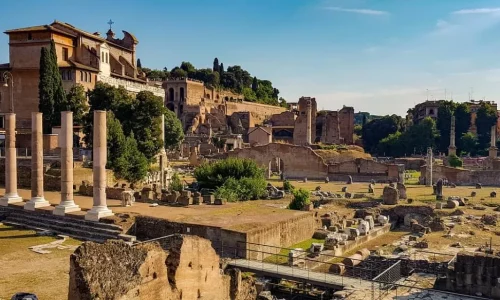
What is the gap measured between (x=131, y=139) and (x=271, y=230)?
586 inches

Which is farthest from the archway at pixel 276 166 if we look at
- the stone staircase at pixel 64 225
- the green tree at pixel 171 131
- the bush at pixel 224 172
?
the stone staircase at pixel 64 225

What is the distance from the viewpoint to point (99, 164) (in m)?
20.0

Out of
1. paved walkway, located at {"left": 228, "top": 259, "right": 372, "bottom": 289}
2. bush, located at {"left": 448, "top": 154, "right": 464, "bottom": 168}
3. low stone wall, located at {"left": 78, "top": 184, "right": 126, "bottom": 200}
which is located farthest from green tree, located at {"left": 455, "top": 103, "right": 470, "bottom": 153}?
paved walkway, located at {"left": 228, "top": 259, "right": 372, "bottom": 289}

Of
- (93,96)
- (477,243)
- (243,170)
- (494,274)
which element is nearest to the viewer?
(494,274)

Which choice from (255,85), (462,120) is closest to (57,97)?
(462,120)

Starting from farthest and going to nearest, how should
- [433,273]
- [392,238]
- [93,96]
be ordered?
[93,96]
[392,238]
[433,273]

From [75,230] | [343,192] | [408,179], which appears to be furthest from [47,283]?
[408,179]

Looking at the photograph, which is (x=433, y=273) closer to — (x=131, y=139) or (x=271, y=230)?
(x=271, y=230)

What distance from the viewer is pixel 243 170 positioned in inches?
1182

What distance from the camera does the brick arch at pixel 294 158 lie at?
50.3 m

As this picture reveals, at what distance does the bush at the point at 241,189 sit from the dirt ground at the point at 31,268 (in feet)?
33.4

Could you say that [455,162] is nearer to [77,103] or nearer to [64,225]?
[77,103]

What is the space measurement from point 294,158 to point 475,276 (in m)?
38.5

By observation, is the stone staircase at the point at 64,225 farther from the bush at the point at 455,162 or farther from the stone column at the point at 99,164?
the bush at the point at 455,162
